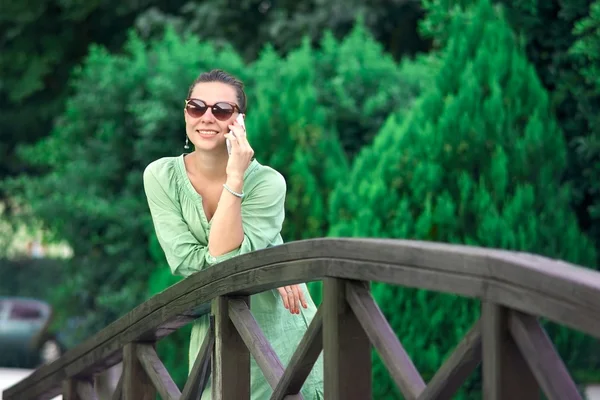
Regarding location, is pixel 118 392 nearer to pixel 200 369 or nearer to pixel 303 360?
pixel 200 369

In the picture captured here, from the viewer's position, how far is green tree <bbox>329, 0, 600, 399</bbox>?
702 cm

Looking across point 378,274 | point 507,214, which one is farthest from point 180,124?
point 378,274

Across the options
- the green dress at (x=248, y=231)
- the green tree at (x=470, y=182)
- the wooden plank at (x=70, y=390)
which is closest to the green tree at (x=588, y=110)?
the green tree at (x=470, y=182)

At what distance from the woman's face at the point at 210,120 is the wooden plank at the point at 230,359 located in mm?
668

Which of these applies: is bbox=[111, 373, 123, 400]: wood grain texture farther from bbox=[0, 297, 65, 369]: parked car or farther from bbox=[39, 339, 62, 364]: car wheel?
bbox=[39, 339, 62, 364]: car wheel

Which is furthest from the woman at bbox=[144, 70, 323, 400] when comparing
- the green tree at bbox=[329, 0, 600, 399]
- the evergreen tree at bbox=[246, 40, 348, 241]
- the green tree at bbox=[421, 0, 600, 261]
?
the evergreen tree at bbox=[246, 40, 348, 241]

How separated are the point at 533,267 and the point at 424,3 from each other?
6132 mm

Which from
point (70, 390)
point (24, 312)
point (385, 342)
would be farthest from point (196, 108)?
point (24, 312)

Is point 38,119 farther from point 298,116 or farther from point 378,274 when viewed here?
point 378,274

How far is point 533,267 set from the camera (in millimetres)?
1892

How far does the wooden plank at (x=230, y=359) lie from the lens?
3.21 meters

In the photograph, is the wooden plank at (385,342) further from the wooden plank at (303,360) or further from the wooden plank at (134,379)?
the wooden plank at (134,379)

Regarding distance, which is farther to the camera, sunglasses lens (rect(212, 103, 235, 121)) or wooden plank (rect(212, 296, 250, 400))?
sunglasses lens (rect(212, 103, 235, 121))

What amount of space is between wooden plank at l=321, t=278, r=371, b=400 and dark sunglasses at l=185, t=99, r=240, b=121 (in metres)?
1.23
